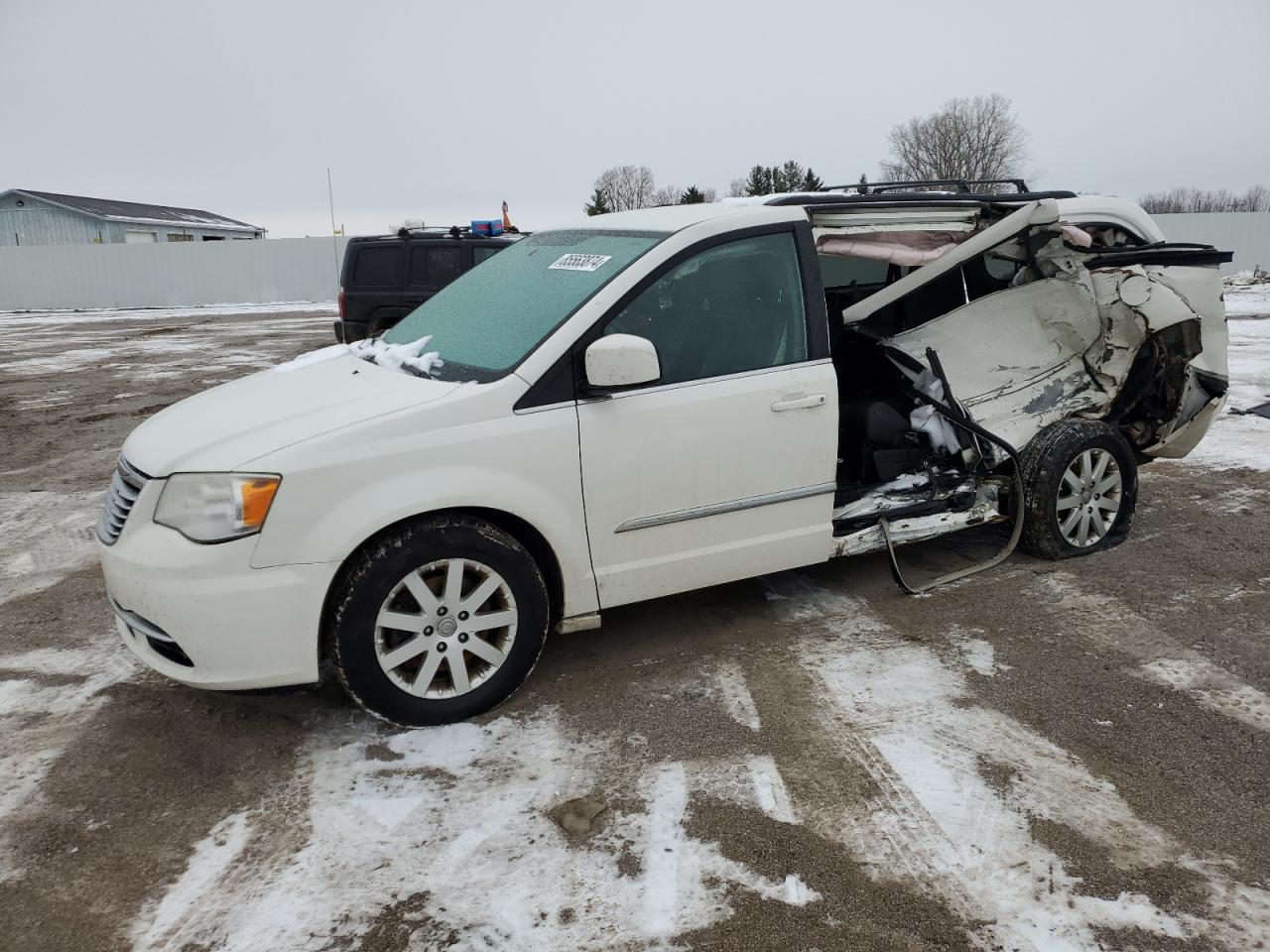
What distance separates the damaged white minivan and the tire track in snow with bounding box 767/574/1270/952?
74cm

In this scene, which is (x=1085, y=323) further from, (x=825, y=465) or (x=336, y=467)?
(x=336, y=467)

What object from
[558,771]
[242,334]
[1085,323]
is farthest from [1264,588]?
[242,334]

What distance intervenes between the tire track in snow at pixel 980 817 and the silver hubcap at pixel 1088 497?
133 cm

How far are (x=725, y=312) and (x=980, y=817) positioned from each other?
212 cm

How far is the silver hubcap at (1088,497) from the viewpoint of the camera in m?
4.93

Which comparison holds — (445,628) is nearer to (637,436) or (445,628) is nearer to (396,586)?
(396,586)

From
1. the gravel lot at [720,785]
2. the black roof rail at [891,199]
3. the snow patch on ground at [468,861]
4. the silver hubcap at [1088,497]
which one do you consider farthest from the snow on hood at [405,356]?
the silver hubcap at [1088,497]

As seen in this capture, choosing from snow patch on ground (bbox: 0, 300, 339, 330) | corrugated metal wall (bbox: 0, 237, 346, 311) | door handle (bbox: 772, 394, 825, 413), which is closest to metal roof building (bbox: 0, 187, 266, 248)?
corrugated metal wall (bbox: 0, 237, 346, 311)

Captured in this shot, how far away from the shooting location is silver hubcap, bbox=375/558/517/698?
132 inches

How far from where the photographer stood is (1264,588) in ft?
15.3

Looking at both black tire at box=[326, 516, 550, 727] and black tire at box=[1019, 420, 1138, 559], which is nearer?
black tire at box=[326, 516, 550, 727]

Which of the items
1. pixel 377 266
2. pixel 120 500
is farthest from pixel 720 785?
pixel 377 266

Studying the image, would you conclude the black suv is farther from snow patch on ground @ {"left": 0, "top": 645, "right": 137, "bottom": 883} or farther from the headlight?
the headlight

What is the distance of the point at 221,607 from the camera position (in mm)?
3162
